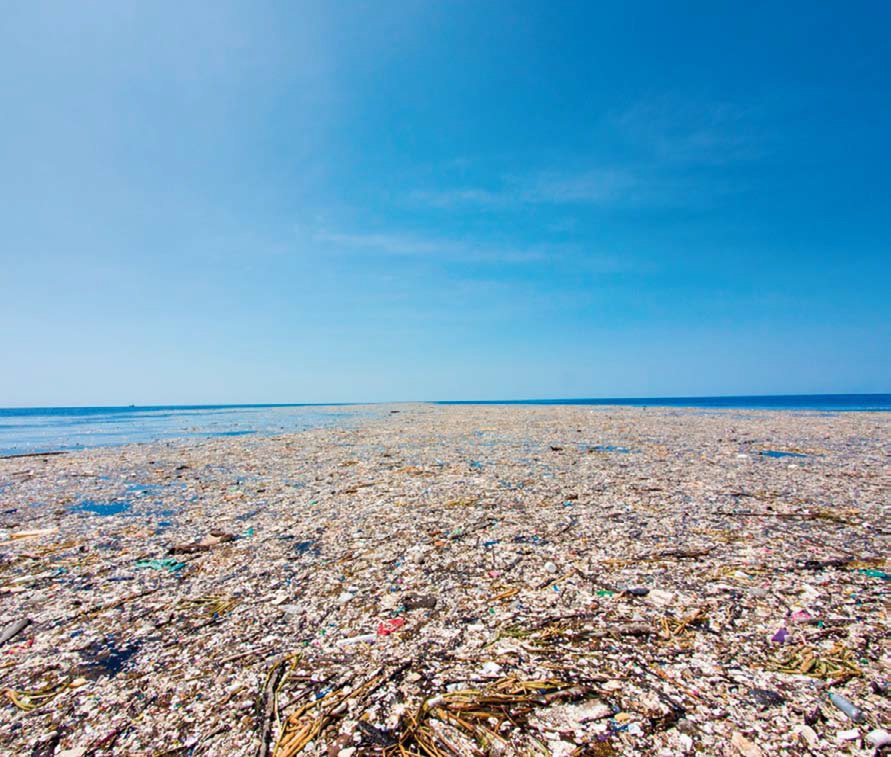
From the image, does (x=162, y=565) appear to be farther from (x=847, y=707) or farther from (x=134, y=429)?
(x=134, y=429)

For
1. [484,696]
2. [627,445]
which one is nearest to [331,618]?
[484,696]

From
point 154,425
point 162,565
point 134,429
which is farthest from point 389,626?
point 154,425

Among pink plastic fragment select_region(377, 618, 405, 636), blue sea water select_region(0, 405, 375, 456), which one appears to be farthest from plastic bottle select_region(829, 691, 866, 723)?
blue sea water select_region(0, 405, 375, 456)

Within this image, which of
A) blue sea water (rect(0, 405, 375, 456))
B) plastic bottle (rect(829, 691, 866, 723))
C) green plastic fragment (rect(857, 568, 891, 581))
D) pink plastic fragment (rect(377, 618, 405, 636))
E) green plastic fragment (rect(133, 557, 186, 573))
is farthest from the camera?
blue sea water (rect(0, 405, 375, 456))

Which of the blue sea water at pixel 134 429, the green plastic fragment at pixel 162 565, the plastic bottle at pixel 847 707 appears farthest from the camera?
the blue sea water at pixel 134 429

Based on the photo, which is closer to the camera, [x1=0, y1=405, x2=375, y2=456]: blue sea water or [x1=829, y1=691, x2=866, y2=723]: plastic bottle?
[x1=829, y1=691, x2=866, y2=723]: plastic bottle

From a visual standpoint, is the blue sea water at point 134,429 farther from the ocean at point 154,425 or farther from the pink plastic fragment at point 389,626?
the pink plastic fragment at point 389,626

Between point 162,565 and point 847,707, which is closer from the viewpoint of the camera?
point 847,707

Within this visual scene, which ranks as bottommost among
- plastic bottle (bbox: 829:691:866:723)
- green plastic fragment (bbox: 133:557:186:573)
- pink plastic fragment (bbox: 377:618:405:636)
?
green plastic fragment (bbox: 133:557:186:573)

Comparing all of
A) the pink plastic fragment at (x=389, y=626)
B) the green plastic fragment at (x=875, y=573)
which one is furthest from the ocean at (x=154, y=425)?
the green plastic fragment at (x=875, y=573)

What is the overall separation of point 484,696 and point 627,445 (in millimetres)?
13219

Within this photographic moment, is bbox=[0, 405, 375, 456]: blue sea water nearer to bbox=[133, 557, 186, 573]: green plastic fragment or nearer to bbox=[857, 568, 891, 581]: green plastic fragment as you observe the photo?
bbox=[133, 557, 186, 573]: green plastic fragment

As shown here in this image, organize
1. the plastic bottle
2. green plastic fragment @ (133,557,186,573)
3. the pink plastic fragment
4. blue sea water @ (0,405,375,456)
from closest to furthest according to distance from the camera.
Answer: the plastic bottle, the pink plastic fragment, green plastic fragment @ (133,557,186,573), blue sea water @ (0,405,375,456)

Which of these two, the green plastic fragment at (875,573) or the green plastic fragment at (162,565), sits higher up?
the green plastic fragment at (875,573)
